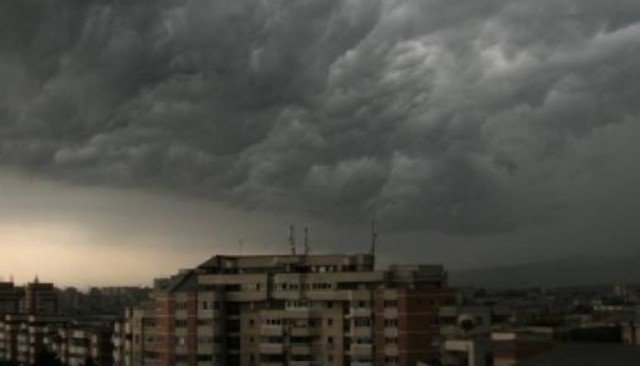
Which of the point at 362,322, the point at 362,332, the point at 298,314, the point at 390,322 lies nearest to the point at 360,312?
the point at 362,322

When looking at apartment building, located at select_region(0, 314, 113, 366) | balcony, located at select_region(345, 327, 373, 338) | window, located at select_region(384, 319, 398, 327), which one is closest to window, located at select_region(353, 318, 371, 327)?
balcony, located at select_region(345, 327, 373, 338)

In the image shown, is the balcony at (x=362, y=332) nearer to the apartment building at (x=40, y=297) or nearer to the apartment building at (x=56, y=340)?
the apartment building at (x=56, y=340)

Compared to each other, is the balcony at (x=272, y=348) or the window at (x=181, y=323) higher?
the window at (x=181, y=323)

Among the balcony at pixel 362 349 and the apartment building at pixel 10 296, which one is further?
the apartment building at pixel 10 296


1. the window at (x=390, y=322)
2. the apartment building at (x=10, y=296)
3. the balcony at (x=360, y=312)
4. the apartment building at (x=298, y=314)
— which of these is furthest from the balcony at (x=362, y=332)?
the apartment building at (x=10, y=296)

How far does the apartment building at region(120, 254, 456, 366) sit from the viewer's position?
4822 centimetres

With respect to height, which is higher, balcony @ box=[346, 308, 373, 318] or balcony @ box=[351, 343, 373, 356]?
balcony @ box=[346, 308, 373, 318]

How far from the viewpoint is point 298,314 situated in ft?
167

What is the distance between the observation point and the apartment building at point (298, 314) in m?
48.2

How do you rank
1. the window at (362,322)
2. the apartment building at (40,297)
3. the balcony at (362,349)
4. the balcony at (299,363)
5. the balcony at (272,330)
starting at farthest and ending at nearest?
the apartment building at (40,297)
the balcony at (272,330)
the balcony at (299,363)
the window at (362,322)
the balcony at (362,349)

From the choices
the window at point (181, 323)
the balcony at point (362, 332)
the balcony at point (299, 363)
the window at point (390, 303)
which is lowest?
the balcony at point (299, 363)

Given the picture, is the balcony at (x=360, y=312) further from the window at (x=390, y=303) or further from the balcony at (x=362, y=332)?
the window at (x=390, y=303)

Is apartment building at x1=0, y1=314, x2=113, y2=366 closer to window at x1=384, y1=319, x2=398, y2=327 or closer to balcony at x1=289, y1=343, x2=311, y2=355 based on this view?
balcony at x1=289, y1=343, x2=311, y2=355

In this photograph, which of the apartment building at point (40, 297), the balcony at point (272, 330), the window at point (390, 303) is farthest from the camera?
the apartment building at point (40, 297)
